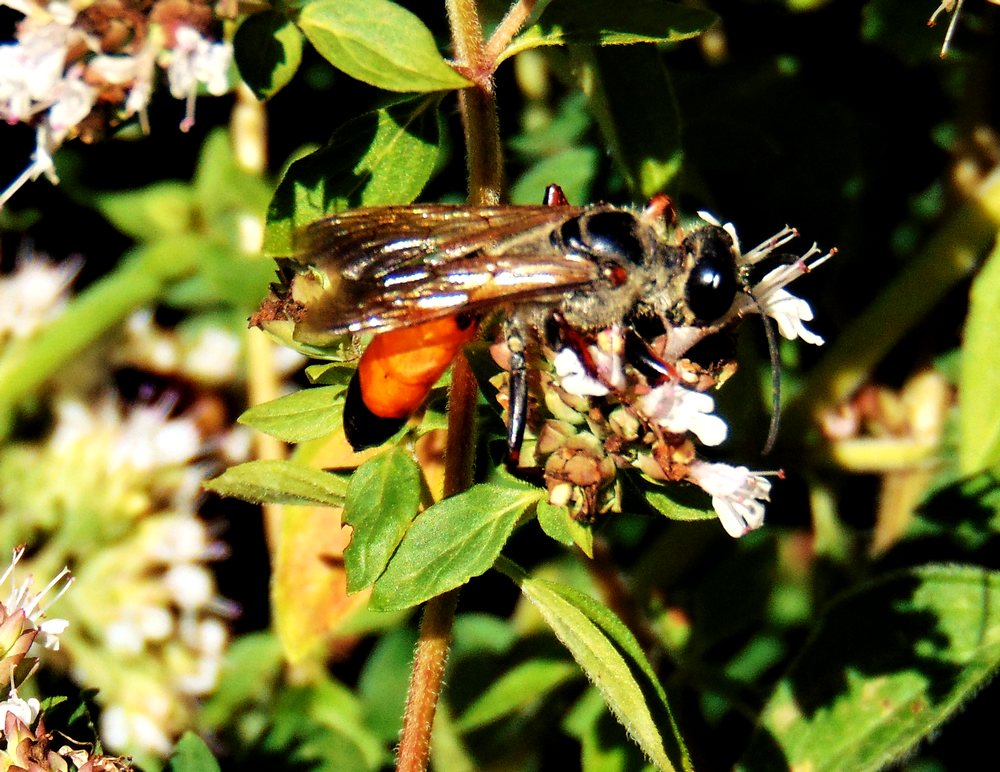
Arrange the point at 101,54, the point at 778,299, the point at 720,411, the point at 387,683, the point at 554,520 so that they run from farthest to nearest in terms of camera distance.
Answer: the point at 387,683
the point at 720,411
the point at 778,299
the point at 554,520
the point at 101,54

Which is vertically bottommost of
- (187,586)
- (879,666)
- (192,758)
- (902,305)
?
(187,586)

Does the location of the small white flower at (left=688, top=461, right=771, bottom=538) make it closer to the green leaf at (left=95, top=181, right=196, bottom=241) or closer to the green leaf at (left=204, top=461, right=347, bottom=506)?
the green leaf at (left=204, top=461, right=347, bottom=506)

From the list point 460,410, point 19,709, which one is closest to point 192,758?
point 19,709

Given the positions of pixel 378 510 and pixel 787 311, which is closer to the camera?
pixel 378 510

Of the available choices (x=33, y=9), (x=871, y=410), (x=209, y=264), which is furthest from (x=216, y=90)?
(x=871, y=410)

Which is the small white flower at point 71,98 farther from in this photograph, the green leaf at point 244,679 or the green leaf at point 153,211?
the green leaf at point 244,679

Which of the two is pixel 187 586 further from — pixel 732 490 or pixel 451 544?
pixel 732 490

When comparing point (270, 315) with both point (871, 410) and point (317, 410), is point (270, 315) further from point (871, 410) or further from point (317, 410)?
point (871, 410)

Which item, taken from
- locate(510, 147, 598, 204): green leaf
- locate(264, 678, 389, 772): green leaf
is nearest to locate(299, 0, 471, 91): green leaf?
locate(510, 147, 598, 204): green leaf

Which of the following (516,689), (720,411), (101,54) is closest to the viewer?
(101,54)
